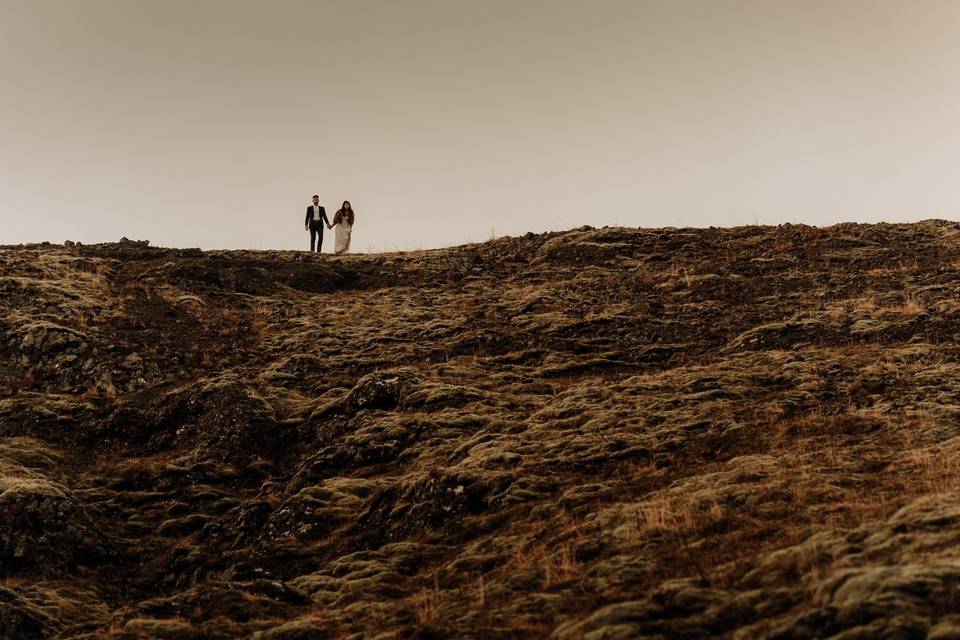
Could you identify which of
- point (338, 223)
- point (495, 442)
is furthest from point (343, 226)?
point (495, 442)

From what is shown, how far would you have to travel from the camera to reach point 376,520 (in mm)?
17859

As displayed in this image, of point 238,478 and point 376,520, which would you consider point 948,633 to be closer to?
point 376,520

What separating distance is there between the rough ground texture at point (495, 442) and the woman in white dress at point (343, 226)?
460cm

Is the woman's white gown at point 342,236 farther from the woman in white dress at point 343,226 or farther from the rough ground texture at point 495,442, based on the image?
the rough ground texture at point 495,442

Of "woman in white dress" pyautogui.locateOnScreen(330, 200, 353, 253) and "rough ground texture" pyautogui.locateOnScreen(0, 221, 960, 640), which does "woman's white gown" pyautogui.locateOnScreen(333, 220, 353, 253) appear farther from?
"rough ground texture" pyautogui.locateOnScreen(0, 221, 960, 640)

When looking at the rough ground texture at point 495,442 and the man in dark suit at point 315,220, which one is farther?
the man in dark suit at point 315,220

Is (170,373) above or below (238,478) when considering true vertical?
above

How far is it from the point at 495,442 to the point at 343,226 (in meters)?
23.9

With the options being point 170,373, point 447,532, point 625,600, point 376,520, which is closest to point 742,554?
point 625,600

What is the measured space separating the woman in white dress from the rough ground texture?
4598 millimetres

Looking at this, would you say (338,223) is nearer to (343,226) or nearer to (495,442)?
(343,226)

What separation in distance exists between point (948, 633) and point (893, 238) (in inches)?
1141

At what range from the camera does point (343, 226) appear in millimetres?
41812

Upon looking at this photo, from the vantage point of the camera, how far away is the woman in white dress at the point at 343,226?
1645 inches
